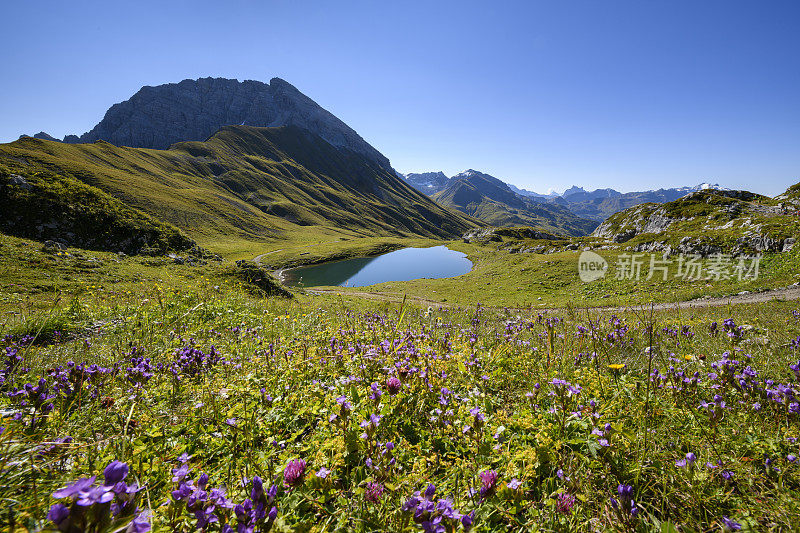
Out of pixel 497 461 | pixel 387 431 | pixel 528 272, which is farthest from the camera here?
pixel 528 272

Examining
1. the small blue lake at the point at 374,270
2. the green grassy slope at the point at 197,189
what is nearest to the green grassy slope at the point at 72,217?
the green grassy slope at the point at 197,189

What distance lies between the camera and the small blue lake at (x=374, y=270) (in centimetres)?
7125

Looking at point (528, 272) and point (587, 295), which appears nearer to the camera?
point (587, 295)

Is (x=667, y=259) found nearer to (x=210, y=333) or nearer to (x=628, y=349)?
(x=628, y=349)

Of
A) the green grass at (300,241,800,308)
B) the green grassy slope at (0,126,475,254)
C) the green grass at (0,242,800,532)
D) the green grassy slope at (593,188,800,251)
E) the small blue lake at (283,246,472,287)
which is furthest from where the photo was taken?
the green grassy slope at (0,126,475,254)

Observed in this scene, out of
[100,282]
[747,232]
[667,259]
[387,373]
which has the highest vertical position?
[747,232]

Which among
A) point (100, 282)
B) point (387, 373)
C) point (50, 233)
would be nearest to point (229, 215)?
point (50, 233)

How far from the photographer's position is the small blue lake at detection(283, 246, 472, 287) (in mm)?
71250

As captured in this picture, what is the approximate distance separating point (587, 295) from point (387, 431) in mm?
34483

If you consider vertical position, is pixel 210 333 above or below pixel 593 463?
below

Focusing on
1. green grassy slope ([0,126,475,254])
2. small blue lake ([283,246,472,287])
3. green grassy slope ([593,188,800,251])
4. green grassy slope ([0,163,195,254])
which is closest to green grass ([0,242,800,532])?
green grassy slope ([0,163,195,254])

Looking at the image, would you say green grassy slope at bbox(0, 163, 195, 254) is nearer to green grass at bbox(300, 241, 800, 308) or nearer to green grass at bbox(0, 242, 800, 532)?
green grass at bbox(0, 242, 800, 532)

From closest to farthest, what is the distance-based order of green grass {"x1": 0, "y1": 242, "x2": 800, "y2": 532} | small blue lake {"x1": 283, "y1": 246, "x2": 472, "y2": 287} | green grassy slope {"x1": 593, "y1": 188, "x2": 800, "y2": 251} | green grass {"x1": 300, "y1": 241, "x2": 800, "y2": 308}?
green grass {"x1": 0, "y1": 242, "x2": 800, "y2": 532}, green grass {"x1": 300, "y1": 241, "x2": 800, "y2": 308}, green grassy slope {"x1": 593, "y1": 188, "x2": 800, "y2": 251}, small blue lake {"x1": 283, "y1": 246, "x2": 472, "y2": 287}

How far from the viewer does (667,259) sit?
113ft
